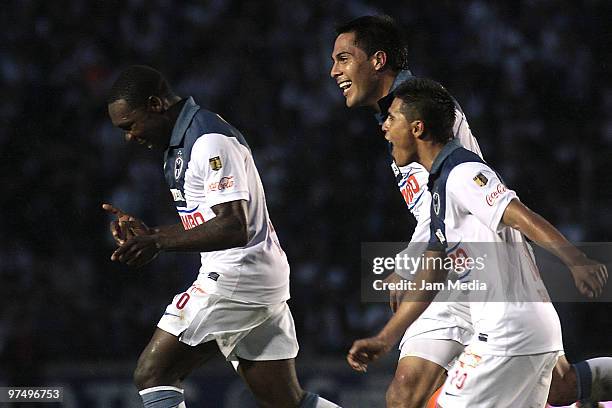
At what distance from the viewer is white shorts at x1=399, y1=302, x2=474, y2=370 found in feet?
14.9

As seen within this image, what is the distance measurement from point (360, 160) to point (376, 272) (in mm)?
2850

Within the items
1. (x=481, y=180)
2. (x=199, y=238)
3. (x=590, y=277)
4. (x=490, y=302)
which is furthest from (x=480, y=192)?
(x=199, y=238)

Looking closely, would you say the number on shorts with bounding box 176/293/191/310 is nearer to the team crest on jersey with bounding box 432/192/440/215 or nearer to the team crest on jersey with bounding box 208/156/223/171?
the team crest on jersey with bounding box 208/156/223/171

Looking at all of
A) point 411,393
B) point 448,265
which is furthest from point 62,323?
point 448,265

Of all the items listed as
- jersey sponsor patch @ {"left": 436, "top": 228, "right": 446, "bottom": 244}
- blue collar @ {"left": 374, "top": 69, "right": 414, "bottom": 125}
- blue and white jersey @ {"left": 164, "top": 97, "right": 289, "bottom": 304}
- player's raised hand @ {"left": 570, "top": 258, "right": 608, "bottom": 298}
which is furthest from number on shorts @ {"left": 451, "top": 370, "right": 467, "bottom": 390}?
blue collar @ {"left": 374, "top": 69, "right": 414, "bottom": 125}

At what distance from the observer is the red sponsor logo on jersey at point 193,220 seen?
473 cm

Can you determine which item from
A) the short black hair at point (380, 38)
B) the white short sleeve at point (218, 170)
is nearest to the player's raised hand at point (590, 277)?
the white short sleeve at point (218, 170)

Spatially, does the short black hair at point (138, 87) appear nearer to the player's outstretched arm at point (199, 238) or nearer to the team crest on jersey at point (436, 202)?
the player's outstretched arm at point (199, 238)

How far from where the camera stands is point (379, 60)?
502 centimetres

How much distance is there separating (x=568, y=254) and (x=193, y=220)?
6.24ft

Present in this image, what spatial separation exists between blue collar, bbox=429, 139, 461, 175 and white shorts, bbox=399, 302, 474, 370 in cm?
83

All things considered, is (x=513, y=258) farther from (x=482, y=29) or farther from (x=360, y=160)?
(x=482, y=29)

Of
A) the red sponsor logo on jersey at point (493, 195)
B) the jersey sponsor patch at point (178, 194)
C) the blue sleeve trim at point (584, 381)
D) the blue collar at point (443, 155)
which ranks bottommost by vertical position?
the blue sleeve trim at point (584, 381)

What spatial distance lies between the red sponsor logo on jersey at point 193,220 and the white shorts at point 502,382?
149 cm
